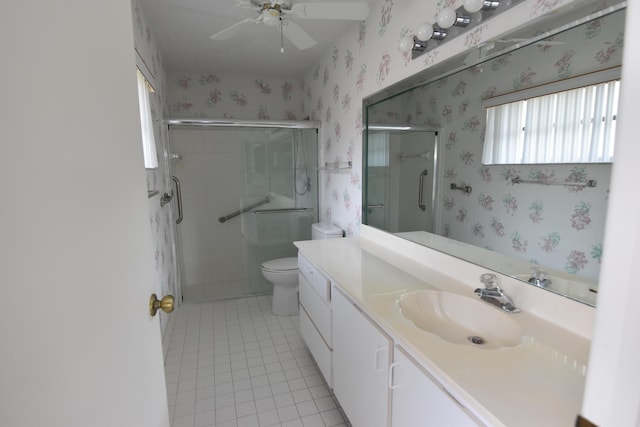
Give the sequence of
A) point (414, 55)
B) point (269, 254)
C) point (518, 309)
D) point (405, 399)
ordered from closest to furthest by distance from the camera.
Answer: point (405, 399), point (518, 309), point (414, 55), point (269, 254)

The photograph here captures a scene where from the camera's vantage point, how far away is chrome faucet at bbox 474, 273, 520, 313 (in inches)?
46.6

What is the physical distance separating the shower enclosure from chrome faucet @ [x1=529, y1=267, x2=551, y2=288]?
2.48m

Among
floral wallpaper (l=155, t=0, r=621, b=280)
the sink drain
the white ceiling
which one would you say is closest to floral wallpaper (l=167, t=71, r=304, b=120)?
floral wallpaper (l=155, t=0, r=621, b=280)

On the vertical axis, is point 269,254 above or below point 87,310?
below

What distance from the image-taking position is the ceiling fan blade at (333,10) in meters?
1.66

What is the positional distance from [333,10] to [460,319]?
163cm

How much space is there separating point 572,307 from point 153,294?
130 centimetres

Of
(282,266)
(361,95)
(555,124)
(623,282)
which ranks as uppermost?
(361,95)

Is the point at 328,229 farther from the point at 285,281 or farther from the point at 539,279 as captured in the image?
the point at 539,279

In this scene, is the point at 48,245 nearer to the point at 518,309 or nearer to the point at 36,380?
the point at 36,380

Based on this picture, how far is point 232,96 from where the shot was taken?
3656 millimetres

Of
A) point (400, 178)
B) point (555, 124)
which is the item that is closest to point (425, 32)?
point (555, 124)

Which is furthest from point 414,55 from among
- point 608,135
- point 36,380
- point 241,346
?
point 241,346

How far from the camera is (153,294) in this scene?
938mm
